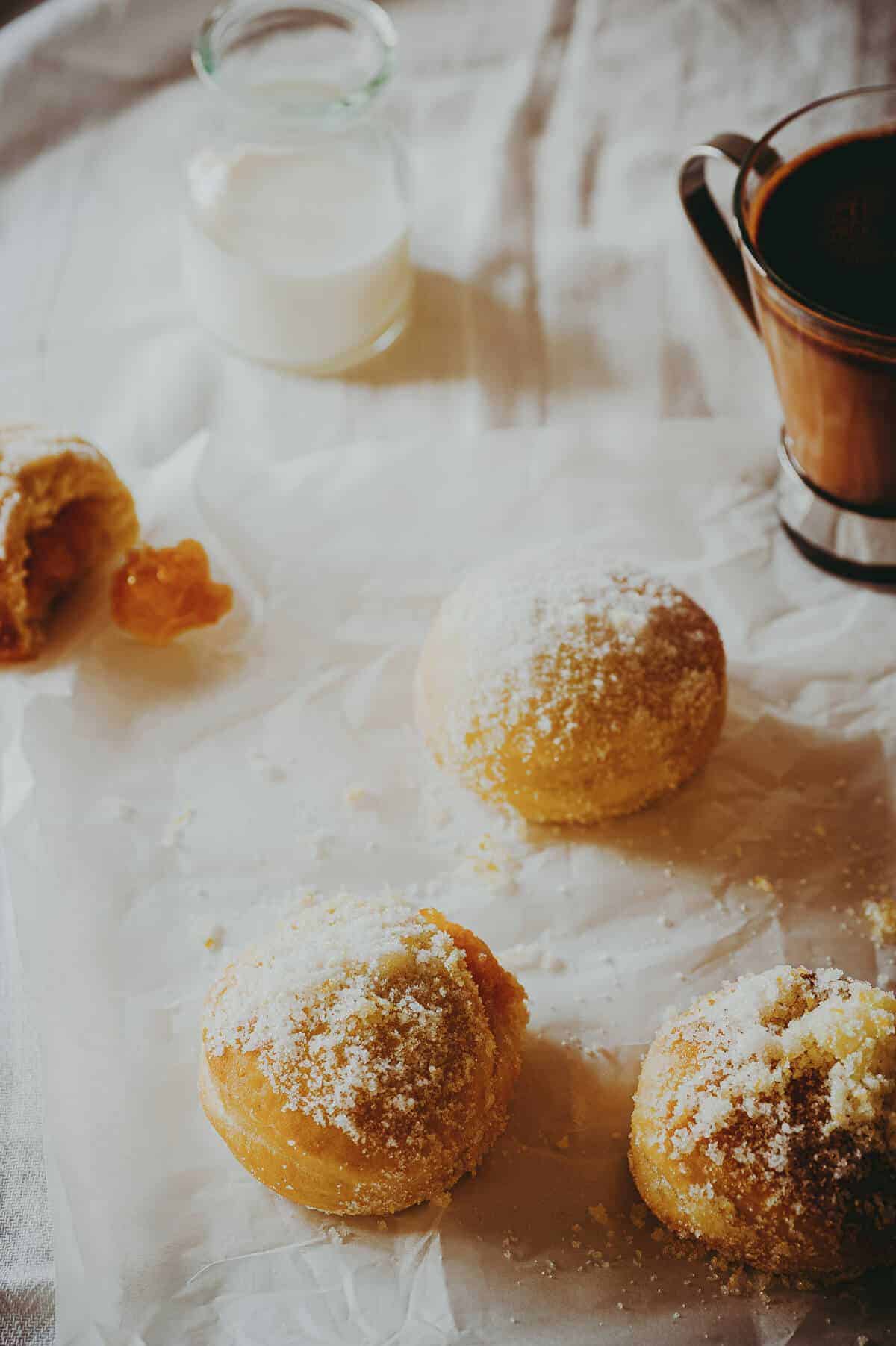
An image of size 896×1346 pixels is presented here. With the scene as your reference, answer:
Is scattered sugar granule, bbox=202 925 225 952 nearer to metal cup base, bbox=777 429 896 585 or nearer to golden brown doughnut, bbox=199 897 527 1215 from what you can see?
golden brown doughnut, bbox=199 897 527 1215

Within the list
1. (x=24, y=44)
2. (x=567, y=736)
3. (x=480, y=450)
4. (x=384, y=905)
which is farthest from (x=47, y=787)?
(x=24, y=44)

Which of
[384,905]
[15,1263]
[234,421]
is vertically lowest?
[15,1263]

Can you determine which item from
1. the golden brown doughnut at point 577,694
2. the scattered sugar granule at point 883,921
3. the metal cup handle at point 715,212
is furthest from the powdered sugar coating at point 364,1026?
the metal cup handle at point 715,212

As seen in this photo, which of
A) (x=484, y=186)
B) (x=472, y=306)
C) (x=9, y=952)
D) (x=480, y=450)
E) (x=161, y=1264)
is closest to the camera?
(x=161, y=1264)

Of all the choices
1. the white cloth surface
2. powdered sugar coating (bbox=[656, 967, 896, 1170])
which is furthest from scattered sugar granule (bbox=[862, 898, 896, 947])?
the white cloth surface

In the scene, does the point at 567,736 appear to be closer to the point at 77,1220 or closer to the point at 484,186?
the point at 77,1220

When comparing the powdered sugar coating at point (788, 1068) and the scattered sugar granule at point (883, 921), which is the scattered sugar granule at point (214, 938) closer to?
the powdered sugar coating at point (788, 1068)
